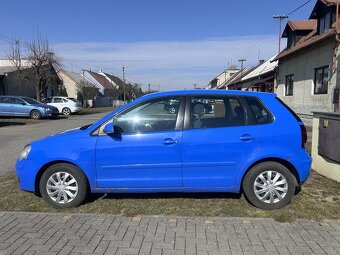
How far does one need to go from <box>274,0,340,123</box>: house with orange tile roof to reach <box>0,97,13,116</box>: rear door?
18102 mm

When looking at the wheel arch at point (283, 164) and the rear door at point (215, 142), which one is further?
Answer: the wheel arch at point (283, 164)

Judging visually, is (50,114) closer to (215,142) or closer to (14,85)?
(14,85)

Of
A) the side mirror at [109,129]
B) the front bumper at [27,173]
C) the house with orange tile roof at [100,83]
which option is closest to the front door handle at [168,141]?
the side mirror at [109,129]

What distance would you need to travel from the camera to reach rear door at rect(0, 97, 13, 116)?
2377 centimetres

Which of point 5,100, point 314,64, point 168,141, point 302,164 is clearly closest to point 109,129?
point 168,141

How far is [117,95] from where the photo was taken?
8081cm

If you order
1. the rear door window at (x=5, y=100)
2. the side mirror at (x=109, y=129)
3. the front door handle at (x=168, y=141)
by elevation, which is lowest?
the front door handle at (x=168, y=141)

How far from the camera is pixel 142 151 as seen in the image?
490 cm

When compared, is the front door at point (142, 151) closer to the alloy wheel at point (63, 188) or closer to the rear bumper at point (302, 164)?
the alloy wheel at point (63, 188)

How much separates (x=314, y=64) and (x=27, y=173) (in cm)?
1626

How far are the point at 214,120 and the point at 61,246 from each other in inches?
99.8

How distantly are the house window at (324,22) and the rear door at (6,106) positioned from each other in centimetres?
1954

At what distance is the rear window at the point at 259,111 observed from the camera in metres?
5.01

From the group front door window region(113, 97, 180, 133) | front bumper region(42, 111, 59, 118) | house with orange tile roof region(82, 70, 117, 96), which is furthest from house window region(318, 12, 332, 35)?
house with orange tile roof region(82, 70, 117, 96)
